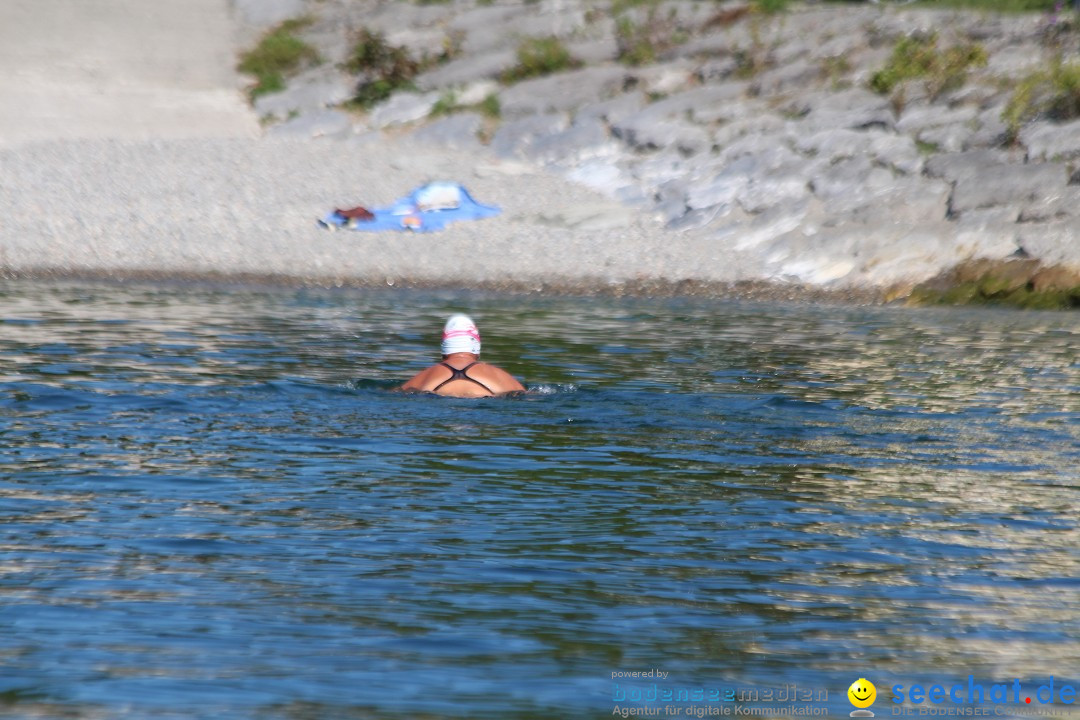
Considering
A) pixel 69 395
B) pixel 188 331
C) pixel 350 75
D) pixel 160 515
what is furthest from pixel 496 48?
pixel 160 515

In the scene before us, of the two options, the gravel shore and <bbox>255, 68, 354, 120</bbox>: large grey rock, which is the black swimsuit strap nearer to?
the gravel shore

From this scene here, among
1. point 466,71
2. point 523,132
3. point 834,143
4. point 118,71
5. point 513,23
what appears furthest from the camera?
point 513,23

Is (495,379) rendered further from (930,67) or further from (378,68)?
(378,68)

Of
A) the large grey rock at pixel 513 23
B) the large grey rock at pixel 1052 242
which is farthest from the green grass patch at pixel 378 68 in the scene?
the large grey rock at pixel 1052 242

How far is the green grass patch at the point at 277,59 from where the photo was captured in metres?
31.5

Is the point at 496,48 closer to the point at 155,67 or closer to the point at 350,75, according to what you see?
the point at 350,75

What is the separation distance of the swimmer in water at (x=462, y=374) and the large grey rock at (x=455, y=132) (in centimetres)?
1532

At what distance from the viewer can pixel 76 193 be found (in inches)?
953

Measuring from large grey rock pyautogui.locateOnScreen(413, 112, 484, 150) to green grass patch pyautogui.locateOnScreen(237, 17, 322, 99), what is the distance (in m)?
4.32

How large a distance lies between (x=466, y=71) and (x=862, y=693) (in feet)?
83.2

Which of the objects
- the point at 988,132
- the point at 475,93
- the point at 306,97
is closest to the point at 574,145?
the point at 475,93

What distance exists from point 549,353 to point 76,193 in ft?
38.5

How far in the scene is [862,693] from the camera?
607 centimetres

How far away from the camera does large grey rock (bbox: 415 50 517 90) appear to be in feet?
98.6
